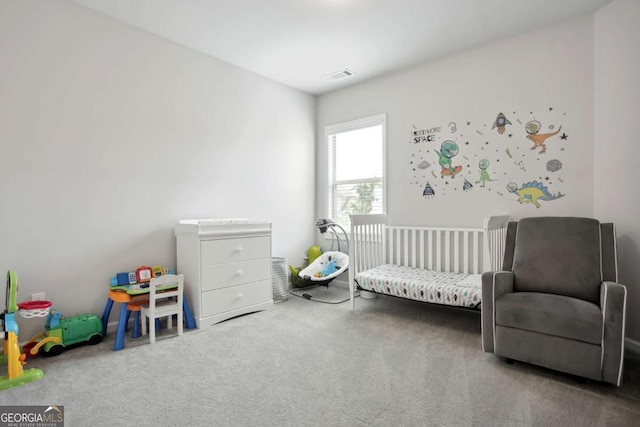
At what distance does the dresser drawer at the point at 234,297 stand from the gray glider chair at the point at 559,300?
1934 mm

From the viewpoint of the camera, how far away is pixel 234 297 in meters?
2.98

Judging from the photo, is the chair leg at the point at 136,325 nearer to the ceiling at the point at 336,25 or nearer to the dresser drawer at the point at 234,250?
the dresser drawer at the point at 234,250

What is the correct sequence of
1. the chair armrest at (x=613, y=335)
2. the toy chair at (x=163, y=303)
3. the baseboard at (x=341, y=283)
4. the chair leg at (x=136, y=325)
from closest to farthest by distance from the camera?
1. the chair armrest at (x=613, y=335)
2. the toy chair at (x=163, y=303)
3. the chair leg at (x=136, y=325)
4. the baseboard at (x=341, y=283)

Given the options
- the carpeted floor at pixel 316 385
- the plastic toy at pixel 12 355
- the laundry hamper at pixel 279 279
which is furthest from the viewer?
the laundry hamper at pixel 279 279

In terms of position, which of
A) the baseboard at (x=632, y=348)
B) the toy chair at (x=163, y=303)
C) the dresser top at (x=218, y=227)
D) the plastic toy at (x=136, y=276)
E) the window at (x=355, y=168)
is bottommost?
the baseboard at (x=632, y=348)

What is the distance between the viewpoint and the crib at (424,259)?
8.74 ft

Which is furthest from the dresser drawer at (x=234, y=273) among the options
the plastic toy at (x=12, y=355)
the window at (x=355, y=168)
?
the window at (x=355, y=168)

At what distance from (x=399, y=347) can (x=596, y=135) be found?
88.2 inches

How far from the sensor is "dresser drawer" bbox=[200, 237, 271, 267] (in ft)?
9.16

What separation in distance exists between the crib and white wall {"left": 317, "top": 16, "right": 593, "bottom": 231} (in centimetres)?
16

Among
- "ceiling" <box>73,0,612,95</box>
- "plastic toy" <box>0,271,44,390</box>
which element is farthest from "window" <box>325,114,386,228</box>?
"plastic toy" <box>0,271,44,390</box>

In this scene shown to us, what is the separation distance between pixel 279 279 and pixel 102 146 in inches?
81.3

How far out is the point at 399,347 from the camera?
2375 mm

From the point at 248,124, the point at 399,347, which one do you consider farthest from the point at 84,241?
the point at 399,347
